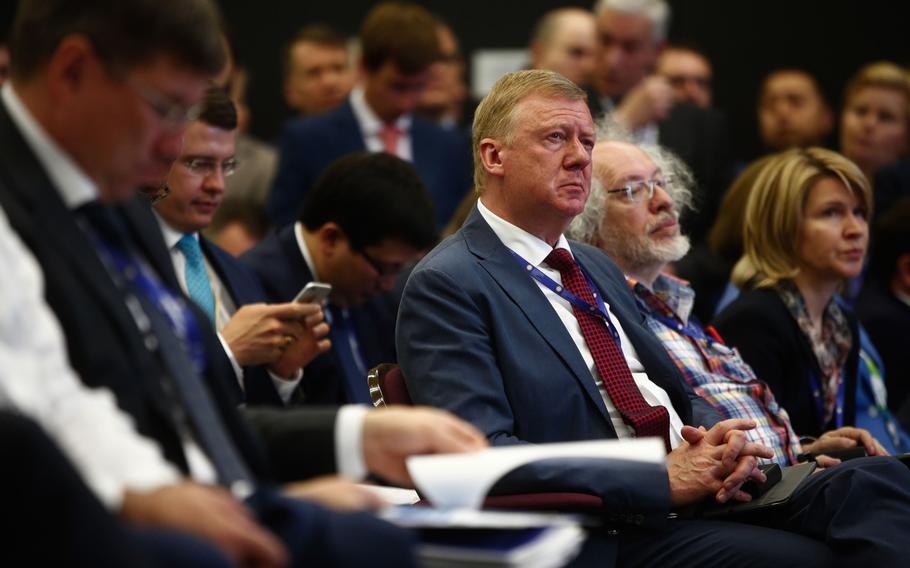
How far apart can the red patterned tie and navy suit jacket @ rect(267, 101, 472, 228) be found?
90.1 inches

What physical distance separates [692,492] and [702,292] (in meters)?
2.42

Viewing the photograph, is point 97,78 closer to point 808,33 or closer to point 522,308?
point 522,308

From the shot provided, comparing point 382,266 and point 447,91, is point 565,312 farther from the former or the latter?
point 447,91

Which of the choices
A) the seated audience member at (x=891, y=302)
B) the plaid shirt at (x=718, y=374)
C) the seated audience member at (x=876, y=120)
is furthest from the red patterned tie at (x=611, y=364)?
the seated audience member at (x=876, y=120)

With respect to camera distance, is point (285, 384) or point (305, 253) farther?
point (305, 253)

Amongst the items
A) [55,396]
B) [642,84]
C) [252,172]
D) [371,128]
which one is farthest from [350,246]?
[252,172]

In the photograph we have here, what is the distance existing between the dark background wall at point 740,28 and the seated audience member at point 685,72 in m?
0.62

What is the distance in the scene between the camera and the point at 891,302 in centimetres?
495

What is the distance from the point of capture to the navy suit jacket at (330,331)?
12.9ft

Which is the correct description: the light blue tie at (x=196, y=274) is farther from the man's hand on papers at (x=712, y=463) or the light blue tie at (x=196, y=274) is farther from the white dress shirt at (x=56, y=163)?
the white dress shirt at (x=56, y=163)

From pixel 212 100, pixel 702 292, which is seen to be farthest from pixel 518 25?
pixel 212 100

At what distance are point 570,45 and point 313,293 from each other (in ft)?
11.7

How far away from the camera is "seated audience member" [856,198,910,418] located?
489 cm

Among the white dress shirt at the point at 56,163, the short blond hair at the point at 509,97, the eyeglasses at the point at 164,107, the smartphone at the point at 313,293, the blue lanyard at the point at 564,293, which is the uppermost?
the eyeglasses at the point at 164,107
